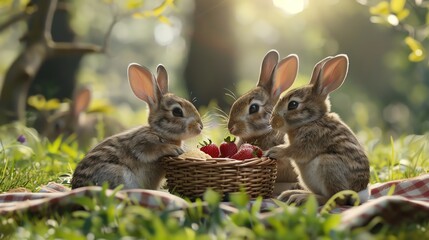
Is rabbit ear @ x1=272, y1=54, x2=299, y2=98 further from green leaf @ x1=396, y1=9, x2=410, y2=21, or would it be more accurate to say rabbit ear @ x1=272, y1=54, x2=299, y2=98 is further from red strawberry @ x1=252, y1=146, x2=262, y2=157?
green leaf @ x1=396, y1=9, x2=410, y2=21

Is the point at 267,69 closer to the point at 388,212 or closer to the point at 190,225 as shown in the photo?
the point at 388,212

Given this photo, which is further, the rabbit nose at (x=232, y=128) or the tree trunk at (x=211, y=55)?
the tree trunk at (x=211, y=55)

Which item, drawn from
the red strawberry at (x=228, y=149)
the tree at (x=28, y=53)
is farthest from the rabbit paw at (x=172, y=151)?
the tree at (x=28, y=53)

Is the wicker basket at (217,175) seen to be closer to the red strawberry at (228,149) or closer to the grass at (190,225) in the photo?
the red strawberry at (228,149)

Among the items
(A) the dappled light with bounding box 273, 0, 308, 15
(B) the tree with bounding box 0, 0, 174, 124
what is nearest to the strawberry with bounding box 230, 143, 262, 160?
(A) the dappled light with bounding box 273, 0, 308, 15

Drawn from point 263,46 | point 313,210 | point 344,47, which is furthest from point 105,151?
point 263,46

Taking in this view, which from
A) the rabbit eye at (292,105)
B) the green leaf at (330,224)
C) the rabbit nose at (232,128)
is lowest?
the rabbit nose at (232,128)

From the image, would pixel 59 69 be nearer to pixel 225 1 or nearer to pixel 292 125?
pixel 225 1
